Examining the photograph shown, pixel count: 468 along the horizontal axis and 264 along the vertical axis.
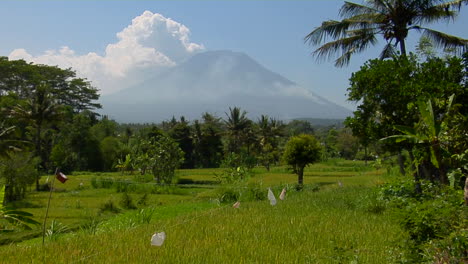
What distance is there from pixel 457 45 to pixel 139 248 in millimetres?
12193

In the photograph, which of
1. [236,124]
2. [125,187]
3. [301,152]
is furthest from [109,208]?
[236,124]

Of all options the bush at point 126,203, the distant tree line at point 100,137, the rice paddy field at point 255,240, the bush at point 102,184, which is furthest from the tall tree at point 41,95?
the rice paddy field at point 255,240

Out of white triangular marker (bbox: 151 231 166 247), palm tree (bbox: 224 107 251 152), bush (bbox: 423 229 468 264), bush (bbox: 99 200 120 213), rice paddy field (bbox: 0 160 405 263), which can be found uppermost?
palm tree (bbox: 224 107 251 152)

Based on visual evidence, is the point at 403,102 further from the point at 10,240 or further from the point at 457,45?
the point at 10,240

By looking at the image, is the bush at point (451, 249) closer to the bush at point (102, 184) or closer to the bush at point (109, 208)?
the bush at point (109, 208)

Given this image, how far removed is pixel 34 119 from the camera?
31328 mm

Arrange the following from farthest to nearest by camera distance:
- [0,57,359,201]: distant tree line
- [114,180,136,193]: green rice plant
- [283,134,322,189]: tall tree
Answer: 1. [0,57,359,201]: distant tree line
2. [114,180,136,193]: green rice plant
3. [283,134,322,189]: tall tree

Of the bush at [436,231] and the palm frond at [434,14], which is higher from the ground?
the palm frond at [434,14]

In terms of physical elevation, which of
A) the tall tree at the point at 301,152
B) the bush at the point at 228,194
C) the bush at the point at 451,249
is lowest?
the bush at the point at 228,194

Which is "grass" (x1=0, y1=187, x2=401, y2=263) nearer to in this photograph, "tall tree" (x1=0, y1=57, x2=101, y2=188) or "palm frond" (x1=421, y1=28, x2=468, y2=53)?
"palm frond" (x1=421, y1=28, x2=468, y2=53)

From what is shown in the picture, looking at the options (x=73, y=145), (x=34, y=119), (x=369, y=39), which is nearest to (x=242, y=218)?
(x=369, y=39)

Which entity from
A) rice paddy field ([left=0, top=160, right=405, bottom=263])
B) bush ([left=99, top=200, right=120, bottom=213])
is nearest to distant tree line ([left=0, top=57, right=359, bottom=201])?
bush ([left=99, top=200, right=120, bottom=213])

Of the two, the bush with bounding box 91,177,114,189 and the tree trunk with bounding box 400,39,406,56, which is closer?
the tree trunk with bounding box 400,39,406,56

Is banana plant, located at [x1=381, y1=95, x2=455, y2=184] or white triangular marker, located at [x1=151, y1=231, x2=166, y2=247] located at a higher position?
banana plant, located at [x1=381, y1=95, x2=455, y2=184]
